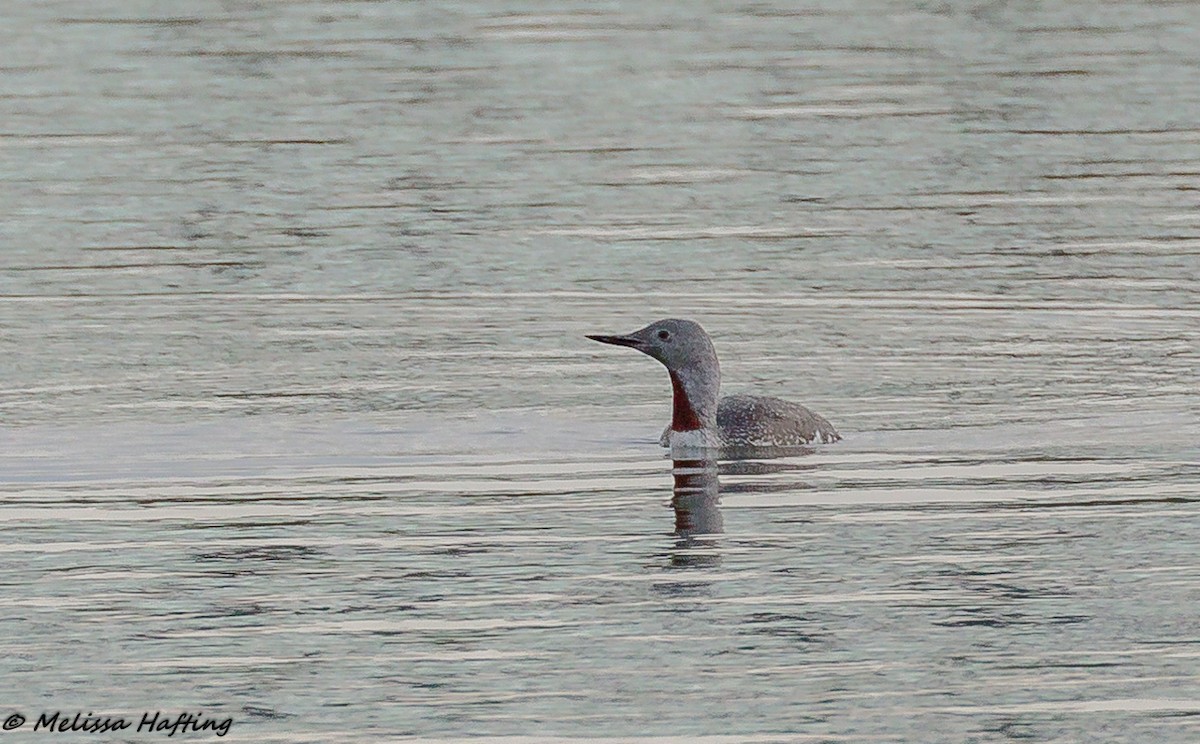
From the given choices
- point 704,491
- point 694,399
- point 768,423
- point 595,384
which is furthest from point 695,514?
point 595,384

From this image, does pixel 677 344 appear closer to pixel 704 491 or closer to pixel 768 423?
pixel 768 423

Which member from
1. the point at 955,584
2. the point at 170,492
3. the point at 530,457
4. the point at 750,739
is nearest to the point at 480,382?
the point at 530,457

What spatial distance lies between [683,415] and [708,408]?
0.72ft

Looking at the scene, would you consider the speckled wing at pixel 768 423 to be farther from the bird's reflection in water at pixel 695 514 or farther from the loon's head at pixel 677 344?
the bird's reflection in water at pixel 695 514

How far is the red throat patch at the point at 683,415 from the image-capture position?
1467 cm

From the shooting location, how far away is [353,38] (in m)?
32.4

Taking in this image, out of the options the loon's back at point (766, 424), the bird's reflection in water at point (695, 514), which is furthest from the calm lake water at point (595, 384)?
the loon's back at point (766, 424)

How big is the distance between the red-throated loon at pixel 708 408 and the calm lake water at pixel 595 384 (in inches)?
13.0

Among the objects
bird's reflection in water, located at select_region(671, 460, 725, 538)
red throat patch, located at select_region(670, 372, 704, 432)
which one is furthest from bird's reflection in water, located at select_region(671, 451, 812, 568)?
red throat patch, located at select_region(670, 372, 704, 432)

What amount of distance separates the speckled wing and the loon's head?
0.84 feet

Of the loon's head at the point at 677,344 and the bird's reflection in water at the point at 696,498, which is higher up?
the loon's head at the point at 677,344

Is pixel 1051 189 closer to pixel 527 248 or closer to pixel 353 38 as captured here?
pixel 527 248

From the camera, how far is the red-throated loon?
47.8 ft

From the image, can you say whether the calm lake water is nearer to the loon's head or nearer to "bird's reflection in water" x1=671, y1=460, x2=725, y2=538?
"bird's reflection in water" x1=671, y1=460, x2=725, y2=538
